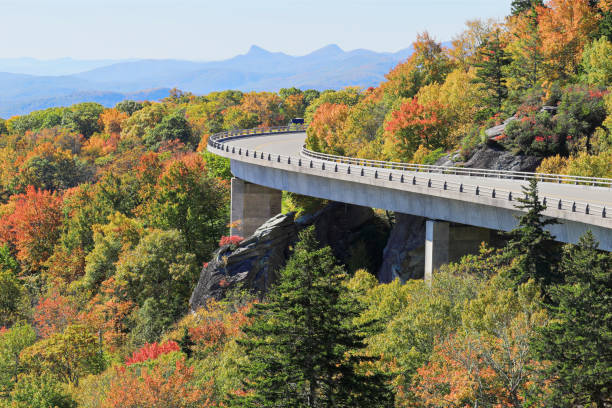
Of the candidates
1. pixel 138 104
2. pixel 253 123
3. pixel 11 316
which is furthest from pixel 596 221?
pixel 138 104

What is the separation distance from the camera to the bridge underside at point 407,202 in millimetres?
33469

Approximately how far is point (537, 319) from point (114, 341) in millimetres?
35252

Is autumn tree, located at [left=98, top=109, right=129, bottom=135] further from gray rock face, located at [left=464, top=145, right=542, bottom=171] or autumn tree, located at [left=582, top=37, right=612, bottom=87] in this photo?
autumn tree, located at [left=582, top=37, right=612, bottom=87]

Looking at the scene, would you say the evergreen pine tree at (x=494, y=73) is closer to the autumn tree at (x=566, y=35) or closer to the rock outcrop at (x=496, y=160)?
the autumn tree at (x=566, y=35)

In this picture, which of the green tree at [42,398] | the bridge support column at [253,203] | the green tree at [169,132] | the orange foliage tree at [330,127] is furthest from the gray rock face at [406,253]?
the green tree at [169,132]

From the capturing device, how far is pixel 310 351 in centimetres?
2142

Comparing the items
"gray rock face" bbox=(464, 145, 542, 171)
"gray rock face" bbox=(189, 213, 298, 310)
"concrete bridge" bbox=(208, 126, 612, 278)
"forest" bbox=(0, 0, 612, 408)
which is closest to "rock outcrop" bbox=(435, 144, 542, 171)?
"gray rock face" bbox=(464, 145, 542, 171)

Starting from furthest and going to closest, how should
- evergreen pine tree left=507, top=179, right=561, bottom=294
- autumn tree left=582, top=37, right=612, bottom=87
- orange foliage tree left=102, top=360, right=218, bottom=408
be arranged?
1. autumn tree left=582, top=37, right=612, bottom=87
2. evergreen pine tree left=507, top=179, right=561, bottom=294
3. orange foliage tree left=102, top=360, right=218, bottom=408

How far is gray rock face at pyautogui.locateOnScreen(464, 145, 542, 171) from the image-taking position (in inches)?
2071

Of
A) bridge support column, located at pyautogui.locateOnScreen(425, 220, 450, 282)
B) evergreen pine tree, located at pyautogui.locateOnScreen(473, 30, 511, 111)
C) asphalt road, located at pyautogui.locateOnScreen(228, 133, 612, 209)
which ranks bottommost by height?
bridge support column, located at pyautogui.locateOnScreen(425, 220, 450, 282)

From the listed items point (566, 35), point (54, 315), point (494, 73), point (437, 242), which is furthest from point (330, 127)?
point (437, 242)

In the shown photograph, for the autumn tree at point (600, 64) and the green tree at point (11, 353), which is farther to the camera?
the autumn tree at point (600, 64)

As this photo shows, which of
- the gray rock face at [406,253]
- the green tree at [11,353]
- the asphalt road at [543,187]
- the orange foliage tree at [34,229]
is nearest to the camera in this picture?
the asphalt road at [543,187]

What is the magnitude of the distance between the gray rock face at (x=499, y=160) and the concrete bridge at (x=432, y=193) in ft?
7.21
